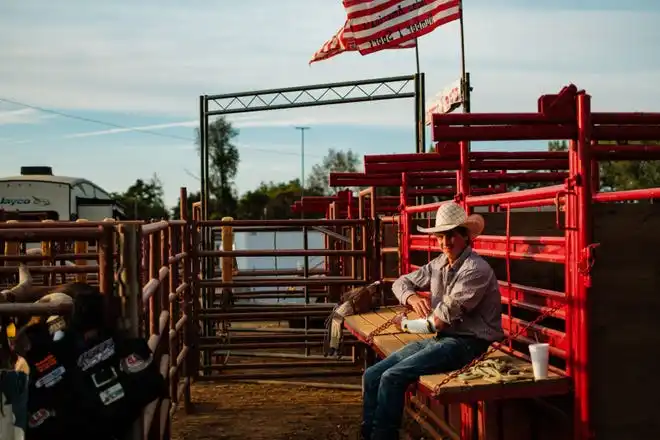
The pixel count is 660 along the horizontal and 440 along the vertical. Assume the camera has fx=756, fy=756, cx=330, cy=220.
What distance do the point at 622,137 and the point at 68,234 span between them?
3.11 metres

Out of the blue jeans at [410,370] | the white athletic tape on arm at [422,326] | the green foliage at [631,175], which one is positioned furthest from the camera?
the green foliage at [631,175]

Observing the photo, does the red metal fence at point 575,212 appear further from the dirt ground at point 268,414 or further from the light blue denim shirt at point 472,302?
the dirt ground at point 268,414

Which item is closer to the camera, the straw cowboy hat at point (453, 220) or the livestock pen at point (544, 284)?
the livestock pen at point (544, 284)

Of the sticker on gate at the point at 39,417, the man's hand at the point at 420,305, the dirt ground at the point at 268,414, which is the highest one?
the man's hand at the point at 420,305

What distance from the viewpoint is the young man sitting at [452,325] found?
480cm

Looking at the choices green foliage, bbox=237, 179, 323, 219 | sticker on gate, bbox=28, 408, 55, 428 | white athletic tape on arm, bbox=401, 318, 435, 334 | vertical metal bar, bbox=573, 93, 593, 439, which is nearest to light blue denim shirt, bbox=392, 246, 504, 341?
white athletic tape on arm, bbox=401, 318, 435, 334

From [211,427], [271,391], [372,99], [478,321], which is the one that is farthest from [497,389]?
[372,99]

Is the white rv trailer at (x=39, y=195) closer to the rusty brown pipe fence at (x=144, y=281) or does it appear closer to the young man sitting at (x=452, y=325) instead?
the rusty brown pipe fence at (x=144, y=281)

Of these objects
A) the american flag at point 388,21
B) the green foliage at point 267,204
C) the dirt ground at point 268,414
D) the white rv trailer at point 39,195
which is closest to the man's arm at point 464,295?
the dirt ground at point 268,414

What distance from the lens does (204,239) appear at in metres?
10.3

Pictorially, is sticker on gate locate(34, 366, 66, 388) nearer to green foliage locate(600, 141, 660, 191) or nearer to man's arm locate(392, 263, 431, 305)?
man's arm locate(392, 263, 431, 305)

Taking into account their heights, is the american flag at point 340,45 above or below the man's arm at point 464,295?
above

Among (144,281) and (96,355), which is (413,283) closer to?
(144,281)

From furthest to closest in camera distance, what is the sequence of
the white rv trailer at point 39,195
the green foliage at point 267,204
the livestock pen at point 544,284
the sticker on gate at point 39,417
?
1. the green foliage at point 267,204
2. the white rv trailer at point 39,195
3. the livestock pen at point 544,284
4. the sticker on gate at point 39,417
